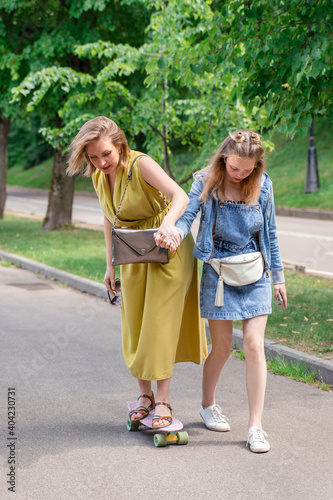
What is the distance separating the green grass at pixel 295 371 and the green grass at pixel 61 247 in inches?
167

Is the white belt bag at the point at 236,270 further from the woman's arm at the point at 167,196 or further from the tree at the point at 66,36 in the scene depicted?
the tree at the point at 66,36

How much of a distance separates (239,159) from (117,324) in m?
3.89

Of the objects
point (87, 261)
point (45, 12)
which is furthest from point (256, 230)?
point (45, 12)

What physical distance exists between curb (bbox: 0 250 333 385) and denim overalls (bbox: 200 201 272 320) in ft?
5.08

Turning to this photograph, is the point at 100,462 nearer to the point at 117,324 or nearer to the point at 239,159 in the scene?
the point at 239,159

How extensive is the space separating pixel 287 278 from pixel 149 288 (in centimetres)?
595


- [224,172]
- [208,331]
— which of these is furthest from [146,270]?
[208,331]

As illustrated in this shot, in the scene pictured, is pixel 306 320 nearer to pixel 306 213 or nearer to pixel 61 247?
pixel 61 247

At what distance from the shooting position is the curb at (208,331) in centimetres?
527

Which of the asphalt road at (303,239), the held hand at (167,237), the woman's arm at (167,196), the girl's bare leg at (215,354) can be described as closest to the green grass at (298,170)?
the asphalt road at (303,239)

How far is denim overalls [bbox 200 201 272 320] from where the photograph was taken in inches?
155

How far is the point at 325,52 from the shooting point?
228 inches

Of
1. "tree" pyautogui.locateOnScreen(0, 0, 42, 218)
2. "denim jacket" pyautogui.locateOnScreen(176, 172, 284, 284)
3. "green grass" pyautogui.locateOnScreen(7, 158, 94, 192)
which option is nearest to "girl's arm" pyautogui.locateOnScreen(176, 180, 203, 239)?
"denim jacket" pyautogui.locateOnScreen(176, 172, 284, 284)

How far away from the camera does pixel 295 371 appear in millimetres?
5379
